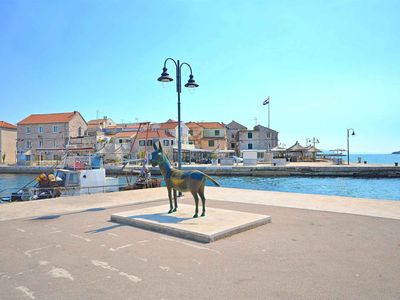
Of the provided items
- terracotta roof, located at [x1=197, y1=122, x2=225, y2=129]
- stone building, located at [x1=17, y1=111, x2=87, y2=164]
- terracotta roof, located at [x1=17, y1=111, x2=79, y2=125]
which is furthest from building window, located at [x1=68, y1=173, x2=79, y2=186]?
terracotta roof, located at [x1=197, y1=122, x2=225, y2=129]

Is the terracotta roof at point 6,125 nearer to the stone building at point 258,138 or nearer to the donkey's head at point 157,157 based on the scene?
the stone building at point 258,138

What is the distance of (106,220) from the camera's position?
27.9 ft

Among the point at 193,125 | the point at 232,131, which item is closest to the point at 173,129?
the point at 193,125

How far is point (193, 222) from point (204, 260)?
7.32 ft

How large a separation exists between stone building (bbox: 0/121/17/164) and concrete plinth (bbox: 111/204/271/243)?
7599 cm

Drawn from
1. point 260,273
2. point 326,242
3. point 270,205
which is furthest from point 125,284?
point 270,205

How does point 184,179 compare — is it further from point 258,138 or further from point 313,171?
point 258,138

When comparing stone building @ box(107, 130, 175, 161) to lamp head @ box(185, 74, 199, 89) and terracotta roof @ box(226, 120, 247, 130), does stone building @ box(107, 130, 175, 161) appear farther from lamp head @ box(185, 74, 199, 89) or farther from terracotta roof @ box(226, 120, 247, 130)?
lamp head @ box(185, 74, 199, 89)

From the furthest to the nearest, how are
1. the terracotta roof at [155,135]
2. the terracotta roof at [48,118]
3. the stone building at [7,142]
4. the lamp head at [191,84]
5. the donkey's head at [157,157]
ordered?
the stone building at [7,142] < the terracotta roof at [48,118] < the terracotta roof at [155,135] < the lamp head at [191,84] < the donkey's head at [157,157]

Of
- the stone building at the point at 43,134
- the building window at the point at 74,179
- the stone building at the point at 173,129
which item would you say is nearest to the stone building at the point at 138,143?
the stone building at the point at 173,129

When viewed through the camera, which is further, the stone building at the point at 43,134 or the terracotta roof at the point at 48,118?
the terracotta roof at the point at 48,118

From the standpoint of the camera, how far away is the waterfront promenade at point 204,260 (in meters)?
4.00

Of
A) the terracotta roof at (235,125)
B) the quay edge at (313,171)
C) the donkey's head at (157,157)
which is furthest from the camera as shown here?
the terracotta roof at (235,125)

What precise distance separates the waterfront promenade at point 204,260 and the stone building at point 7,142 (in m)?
73.4
